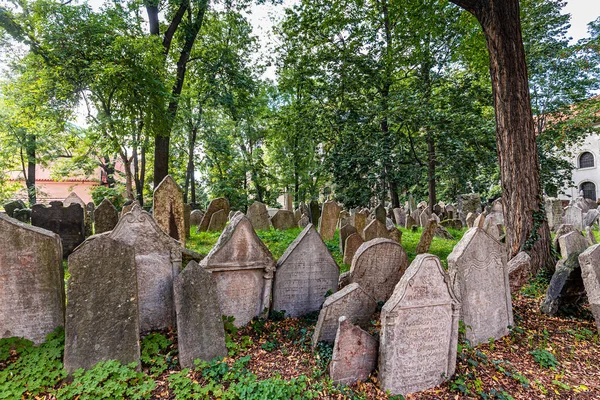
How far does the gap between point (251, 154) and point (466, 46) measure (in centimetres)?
1537

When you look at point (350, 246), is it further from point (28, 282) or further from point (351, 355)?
point (28, 282)

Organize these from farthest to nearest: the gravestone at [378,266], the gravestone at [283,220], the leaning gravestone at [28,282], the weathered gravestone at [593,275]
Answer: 1. the gravestone at [283,220]
2. the gravestone at [378,266]
3. the weathered gravestone at [593,275]
4. the leaning gravestone at [28,282]

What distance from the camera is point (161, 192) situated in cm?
586

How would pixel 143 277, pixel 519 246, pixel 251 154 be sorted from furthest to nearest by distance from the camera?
pixel 251 154 < pixel 519 246 < pixel 143 277

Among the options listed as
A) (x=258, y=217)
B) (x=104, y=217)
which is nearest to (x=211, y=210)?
(x=258, y=217)

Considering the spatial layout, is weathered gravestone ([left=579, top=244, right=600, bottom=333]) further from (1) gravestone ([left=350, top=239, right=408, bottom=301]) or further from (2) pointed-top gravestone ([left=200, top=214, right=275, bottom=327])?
(2) pointed-top gravestone ([left=200, top=214, right=275, bottom=327])

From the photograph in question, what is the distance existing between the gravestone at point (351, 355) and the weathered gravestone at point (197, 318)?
4.02 ft

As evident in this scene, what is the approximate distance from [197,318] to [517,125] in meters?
6.14

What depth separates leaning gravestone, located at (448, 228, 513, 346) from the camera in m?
3.57

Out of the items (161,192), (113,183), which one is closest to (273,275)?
(161,192)

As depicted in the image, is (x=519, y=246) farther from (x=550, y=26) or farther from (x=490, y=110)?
(x=550, y=26)

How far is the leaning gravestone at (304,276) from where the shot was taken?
4.25 meters

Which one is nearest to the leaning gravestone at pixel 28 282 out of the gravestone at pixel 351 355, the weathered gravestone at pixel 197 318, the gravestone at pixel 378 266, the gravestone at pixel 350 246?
the weathered gravestone at pixel 197 318

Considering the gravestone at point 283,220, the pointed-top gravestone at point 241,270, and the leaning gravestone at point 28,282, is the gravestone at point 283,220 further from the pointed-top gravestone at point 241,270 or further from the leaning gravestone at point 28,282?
the leaning gravestone at point 28,282
